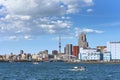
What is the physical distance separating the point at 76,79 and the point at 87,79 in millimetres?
3264

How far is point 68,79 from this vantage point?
10706 centimetres

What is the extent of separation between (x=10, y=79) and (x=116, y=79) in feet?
98.3

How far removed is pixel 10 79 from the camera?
107m

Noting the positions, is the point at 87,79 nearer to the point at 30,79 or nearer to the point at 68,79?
the point at 68,79

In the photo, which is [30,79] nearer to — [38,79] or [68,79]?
[38,79]

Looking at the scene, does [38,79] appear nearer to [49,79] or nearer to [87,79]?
[49,79]

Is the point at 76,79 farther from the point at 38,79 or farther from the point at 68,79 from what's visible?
the point at 38,79

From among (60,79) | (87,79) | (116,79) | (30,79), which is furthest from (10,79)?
(116,79)

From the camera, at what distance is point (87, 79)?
355 feet

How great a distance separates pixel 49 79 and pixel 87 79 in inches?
426

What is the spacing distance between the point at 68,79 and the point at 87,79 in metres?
5.51

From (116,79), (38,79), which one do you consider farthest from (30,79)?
(116,79)

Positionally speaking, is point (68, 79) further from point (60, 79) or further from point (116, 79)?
point (116, 79)

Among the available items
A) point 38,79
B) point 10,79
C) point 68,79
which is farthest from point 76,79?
point 10,79
